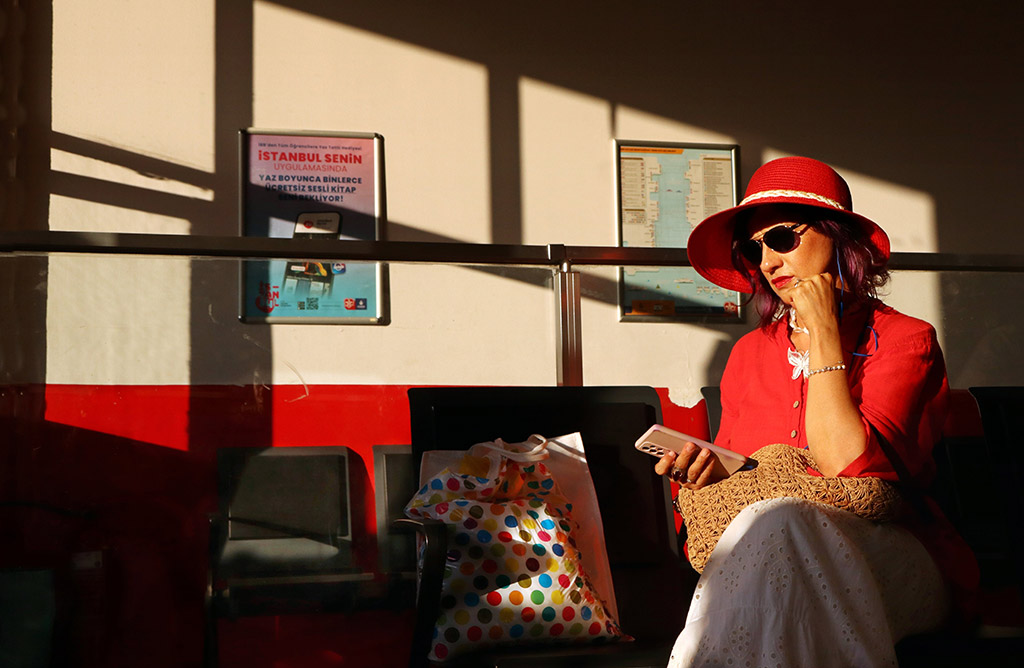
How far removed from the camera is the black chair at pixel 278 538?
5.66 ft

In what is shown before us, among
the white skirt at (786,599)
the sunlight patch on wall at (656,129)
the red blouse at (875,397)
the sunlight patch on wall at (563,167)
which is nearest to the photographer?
the white skirt at (786,599)

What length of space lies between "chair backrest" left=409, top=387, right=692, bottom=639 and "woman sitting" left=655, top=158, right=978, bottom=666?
20 centimetres

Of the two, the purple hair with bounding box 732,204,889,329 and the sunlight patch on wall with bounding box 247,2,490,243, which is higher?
the sunlight patch on wall with bounding box 247,2,490,243

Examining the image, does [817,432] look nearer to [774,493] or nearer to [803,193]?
[774,493]

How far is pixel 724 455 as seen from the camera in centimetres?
155

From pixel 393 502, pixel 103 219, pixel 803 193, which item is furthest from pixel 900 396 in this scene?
pixel 103 219

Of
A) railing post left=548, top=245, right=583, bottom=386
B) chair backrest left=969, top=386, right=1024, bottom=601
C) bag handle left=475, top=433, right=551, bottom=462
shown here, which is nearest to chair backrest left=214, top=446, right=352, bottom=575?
bag handle left=475, top=433, right=551, bottom=462

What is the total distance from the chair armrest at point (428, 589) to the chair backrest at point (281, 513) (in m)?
0.33

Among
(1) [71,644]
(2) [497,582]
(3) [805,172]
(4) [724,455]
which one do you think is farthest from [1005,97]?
(1) [71,644]

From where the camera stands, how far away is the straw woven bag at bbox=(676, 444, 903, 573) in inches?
53.7

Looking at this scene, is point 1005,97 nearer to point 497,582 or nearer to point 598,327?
point 598,327

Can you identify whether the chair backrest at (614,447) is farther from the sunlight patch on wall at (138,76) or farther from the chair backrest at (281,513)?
the sunlight patch on wall at (138,76)

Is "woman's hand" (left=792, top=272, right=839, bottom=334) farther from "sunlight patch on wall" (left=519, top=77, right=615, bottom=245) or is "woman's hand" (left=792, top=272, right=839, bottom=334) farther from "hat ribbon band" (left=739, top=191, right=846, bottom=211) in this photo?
"sunlight patch on wall" (left=519, top=77, right=615, bottom=245)

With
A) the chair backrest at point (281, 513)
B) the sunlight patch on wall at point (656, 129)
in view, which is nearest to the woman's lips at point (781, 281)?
the chair backrest at point (281, 513)
